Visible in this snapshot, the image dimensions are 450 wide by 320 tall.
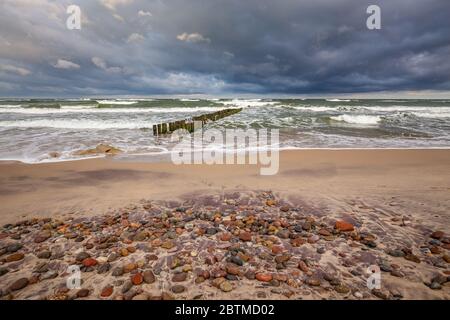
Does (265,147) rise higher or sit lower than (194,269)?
higher

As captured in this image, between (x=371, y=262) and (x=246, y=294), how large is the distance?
5.24ft

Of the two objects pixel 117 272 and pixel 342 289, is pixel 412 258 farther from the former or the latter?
pixel 117 272

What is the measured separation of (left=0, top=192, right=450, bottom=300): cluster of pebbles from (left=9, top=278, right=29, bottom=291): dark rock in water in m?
0.01

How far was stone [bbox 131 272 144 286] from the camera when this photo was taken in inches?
101

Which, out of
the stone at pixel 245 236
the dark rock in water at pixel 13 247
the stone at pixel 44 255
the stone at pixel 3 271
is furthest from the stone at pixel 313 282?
the dark rock in water at pixel 13 247

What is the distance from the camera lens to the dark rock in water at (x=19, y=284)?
8.25 ft

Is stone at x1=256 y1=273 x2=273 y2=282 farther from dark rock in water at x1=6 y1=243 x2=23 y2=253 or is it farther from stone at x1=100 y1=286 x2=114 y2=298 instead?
dark rock in water at x1=6 y1=243 x2=23 y2=253

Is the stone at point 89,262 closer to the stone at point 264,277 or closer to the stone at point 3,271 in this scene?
the stone at point 3,271

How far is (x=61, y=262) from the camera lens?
294 cm

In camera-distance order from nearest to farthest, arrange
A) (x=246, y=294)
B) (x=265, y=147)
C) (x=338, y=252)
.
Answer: (x=246, y=294) → (x=338, y=252) → (x=265, y=147)
